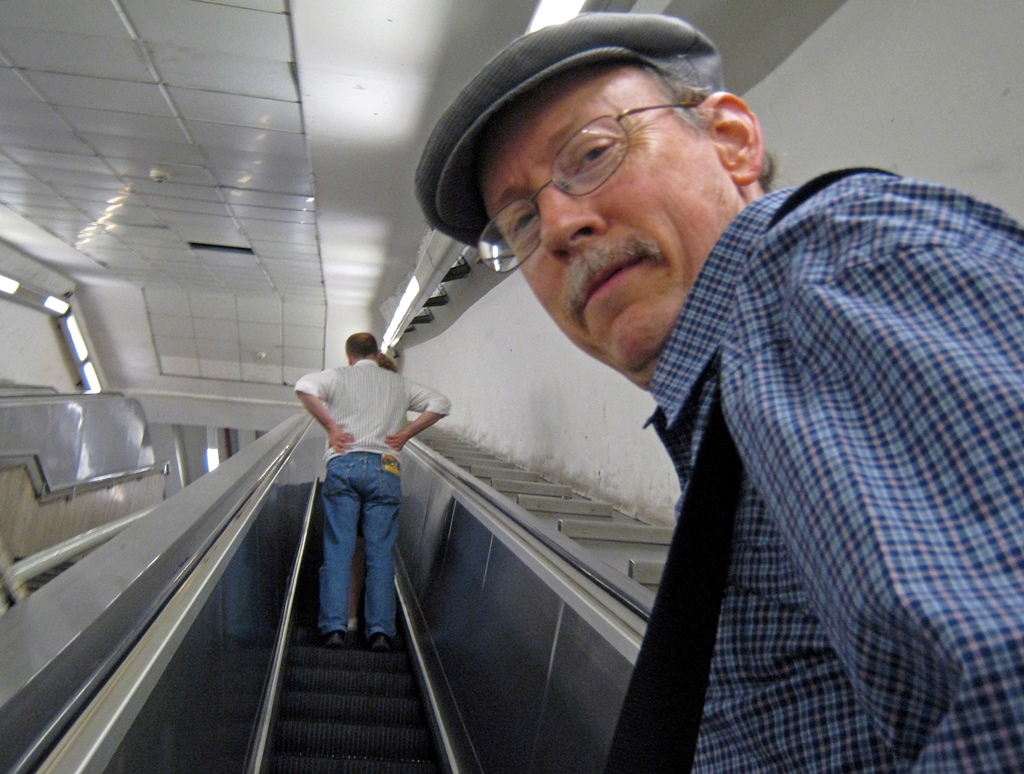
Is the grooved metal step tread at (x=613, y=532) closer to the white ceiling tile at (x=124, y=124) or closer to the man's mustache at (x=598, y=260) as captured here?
the man's mustache at (x=598, y=260)

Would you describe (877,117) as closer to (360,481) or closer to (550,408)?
(550,408)

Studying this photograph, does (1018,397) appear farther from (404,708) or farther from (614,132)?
(404,708)

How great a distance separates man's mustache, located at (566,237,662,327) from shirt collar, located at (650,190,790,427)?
172 mm

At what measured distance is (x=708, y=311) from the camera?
0.75 meters

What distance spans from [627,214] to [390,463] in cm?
381

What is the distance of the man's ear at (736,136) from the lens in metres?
1.04

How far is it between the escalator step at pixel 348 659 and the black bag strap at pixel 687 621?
11.4 ft

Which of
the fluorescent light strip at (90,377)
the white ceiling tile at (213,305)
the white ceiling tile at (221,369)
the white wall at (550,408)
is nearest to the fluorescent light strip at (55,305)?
the fluorescent light strip at (90,377)

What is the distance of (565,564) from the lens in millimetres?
2258

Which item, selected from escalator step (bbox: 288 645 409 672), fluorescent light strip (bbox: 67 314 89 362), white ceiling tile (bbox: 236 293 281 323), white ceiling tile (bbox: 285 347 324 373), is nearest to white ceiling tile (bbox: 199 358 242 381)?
white ceiling tile (bbox: 285 347 324 373)

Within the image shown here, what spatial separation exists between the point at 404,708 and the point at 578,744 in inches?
74.1

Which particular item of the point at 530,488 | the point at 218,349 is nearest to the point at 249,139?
the point at 530,488

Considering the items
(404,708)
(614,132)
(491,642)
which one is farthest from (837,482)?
(404,708)

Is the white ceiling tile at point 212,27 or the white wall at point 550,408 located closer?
the white wall at point 550,408
